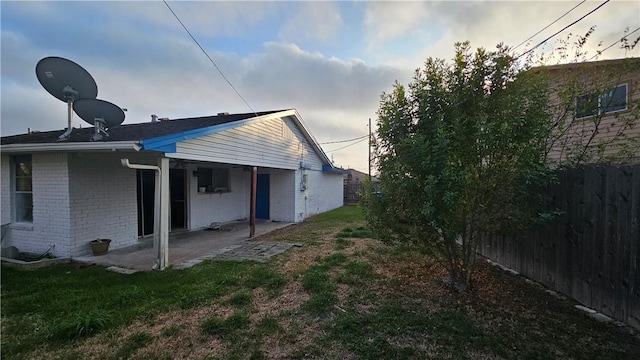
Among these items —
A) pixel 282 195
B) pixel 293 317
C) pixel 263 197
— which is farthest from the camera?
pixel 263 197

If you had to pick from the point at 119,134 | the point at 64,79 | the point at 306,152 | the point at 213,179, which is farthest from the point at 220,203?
the point at 64,79

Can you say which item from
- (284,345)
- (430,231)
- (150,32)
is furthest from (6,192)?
(430,231)

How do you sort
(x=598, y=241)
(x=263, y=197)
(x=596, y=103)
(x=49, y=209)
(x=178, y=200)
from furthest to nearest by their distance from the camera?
(x=263, y=197), (x=178, y=200), (x=49, y=209), (x=596, y=103), (x=598, y=241)

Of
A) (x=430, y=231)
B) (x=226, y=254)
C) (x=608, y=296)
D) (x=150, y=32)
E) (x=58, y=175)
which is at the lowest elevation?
(x=226, y=254)

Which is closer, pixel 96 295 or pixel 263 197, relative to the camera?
pixel 96 295

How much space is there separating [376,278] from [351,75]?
9925 millimetres

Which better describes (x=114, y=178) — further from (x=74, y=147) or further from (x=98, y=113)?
(x=98, y=113)

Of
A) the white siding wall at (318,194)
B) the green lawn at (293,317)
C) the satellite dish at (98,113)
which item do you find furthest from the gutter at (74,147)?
the white siding wall at (318,194)

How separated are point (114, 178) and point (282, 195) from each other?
6.35m

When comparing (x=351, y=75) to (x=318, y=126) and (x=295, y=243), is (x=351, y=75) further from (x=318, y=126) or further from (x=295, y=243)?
(x=318, y=126)

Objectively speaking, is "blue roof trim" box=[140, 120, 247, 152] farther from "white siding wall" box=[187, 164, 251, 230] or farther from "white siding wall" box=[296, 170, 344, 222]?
"white siding wall" box=[296, 170, 344, 222]

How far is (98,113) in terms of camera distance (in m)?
5.66

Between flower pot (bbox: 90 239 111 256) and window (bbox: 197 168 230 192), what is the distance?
13.2ft

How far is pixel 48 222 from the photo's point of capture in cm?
635
